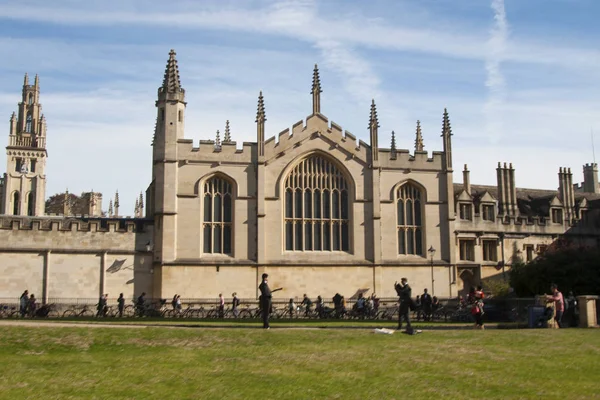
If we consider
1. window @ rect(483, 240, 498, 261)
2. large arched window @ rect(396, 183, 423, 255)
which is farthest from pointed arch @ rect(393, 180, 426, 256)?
window @ rect(483, 240, 498, 261)

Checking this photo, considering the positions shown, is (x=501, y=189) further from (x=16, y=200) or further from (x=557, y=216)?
(x=16, y=200)

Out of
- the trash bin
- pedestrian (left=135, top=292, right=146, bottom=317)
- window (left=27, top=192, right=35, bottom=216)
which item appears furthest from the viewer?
window (left=27, top=192, right=35, bottom=216)

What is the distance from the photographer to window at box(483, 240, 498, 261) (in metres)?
42.8

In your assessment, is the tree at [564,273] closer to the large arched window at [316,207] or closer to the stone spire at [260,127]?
the large arched window at [316,207]

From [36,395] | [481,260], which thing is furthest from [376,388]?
[481,260]

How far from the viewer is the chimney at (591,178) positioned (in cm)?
5866

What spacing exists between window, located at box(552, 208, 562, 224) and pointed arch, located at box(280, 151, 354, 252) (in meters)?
14.9

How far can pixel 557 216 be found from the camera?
46.4m

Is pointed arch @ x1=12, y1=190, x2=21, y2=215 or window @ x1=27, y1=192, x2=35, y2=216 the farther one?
window @ x1=27, y1=192, x2=35, y2=216

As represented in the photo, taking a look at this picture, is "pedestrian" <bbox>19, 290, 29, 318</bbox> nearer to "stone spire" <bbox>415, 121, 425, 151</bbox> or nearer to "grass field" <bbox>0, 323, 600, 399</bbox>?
"grass field" <bbox>0, 323, 600, 399</bbox>

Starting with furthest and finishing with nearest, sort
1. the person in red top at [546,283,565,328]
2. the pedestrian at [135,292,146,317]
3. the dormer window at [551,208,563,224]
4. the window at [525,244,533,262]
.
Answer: the dormer window at [551,208,563,224], the window at [525,244,533,262], the pedestrian at [135,292,146,317], the person in red top at [546,283,565,328]

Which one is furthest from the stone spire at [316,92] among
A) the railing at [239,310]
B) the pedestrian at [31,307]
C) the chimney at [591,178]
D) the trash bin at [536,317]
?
the chimney at [591,178]

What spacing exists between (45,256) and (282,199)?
11.8m

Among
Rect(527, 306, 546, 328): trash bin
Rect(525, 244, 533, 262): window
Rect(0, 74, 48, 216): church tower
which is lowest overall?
Rect(527, 306, 546, 328): trash bin
